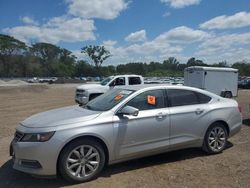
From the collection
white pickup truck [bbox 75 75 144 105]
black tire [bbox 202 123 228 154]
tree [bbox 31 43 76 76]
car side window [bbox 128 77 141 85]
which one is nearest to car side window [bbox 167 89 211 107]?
black tire [bbox 202 123 228 154]

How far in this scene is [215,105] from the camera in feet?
22.9

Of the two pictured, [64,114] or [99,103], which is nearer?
[64,114]

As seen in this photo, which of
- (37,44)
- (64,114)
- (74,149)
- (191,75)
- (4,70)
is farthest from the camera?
(37,44)

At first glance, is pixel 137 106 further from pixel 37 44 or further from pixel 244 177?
pixel 37 44

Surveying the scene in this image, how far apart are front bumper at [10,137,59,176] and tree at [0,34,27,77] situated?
339ft

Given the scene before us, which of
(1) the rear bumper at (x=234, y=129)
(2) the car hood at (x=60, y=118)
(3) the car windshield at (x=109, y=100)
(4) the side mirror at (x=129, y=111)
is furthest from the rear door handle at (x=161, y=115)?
(1) the rear bumper at (x=234, y=129)

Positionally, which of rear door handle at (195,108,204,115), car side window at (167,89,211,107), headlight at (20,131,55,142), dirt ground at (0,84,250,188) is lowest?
dirt ground at (0,84,250,188)

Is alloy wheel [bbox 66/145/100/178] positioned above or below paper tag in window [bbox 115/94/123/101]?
below

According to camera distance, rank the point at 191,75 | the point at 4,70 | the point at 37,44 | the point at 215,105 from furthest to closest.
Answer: the point at 37,44 → the point at 4,70 → the point at 191,75 → the point at 215,105

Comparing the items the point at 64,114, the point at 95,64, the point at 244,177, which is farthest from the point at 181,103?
the point at 95,64

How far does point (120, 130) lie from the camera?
565cm

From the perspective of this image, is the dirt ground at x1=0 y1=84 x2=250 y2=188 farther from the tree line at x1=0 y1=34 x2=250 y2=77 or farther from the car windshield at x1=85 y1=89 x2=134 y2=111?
the tree line at x1=0 y1=34 x2=250 y2=77

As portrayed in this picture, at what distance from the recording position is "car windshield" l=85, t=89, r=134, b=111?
6.00 metres

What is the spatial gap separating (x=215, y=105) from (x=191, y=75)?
60.8 feet
